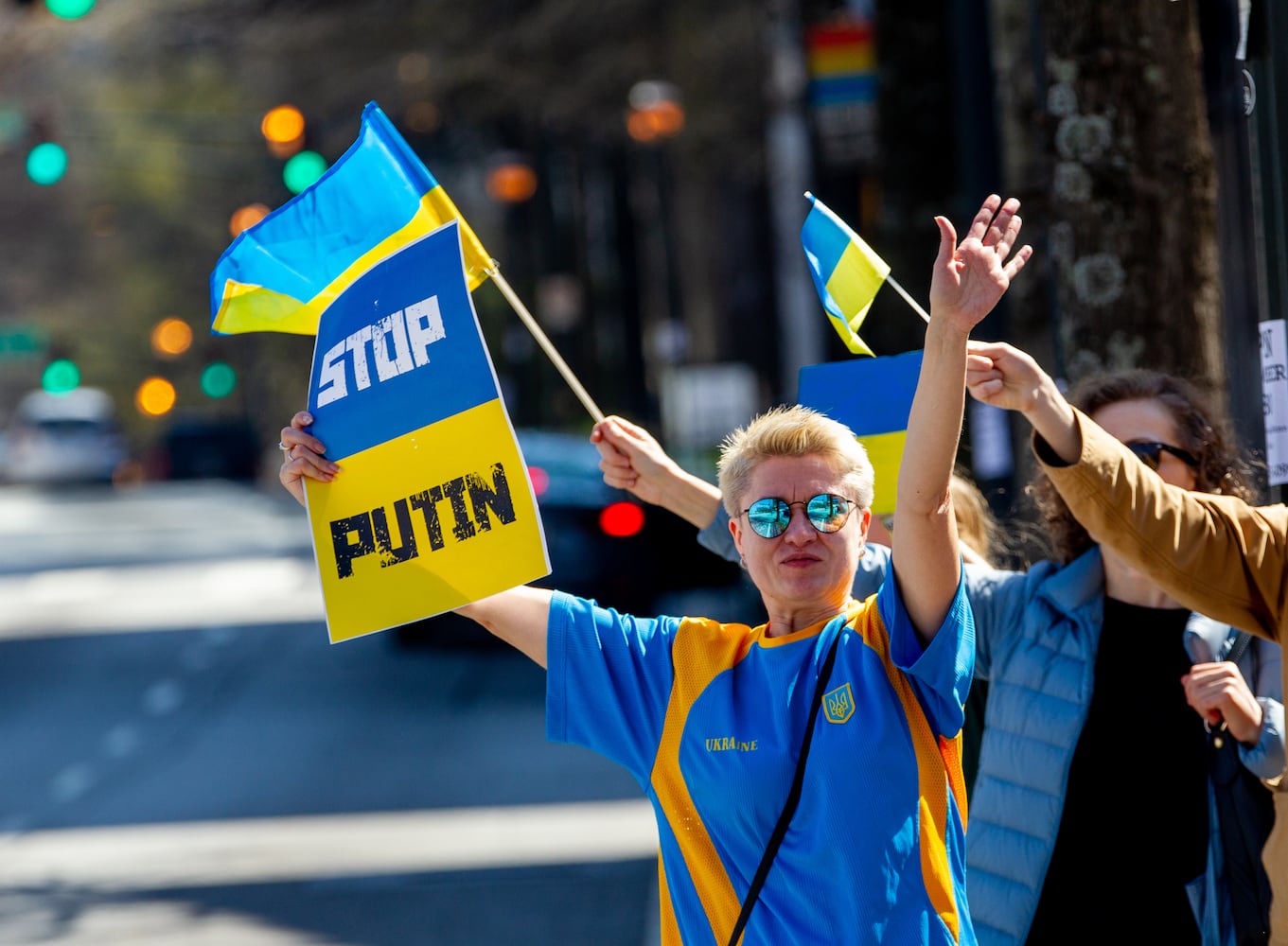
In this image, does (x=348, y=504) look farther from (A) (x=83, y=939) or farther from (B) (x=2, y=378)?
(B) (x=2, y=378)

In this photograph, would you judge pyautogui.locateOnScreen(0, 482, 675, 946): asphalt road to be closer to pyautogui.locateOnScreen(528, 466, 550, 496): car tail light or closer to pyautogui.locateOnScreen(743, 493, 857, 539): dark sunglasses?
pyautogui.locateOnScreen(528, 466, 550, 496): car tail light

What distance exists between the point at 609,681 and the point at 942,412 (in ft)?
2.40

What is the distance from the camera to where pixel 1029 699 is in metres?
3.51

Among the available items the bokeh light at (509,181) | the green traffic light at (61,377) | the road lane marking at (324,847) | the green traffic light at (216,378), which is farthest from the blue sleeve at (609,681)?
the bokeh light at (509,181)

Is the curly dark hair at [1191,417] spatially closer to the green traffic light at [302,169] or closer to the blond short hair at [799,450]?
the blond short hair at [799,450]

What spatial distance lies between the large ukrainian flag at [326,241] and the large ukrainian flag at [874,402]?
736 millimetres

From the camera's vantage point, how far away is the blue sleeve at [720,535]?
381 cm

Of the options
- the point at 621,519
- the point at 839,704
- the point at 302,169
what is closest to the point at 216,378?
the point at 302,169

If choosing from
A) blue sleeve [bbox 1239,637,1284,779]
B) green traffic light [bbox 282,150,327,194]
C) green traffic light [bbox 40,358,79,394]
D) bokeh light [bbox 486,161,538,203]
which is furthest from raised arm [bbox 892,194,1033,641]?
bokeh light [bbox 486,161,538,203]

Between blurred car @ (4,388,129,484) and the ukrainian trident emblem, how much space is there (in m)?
45.3

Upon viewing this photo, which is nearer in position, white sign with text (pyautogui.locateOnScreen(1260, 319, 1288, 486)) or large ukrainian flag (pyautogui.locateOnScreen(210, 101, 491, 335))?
white sign with text (pyautogui.locateOnScreen(1260, 319, 1288, 486))

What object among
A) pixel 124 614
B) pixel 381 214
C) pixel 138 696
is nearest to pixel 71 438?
pixel 124 614

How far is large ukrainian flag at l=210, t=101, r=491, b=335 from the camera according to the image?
3.94 meters

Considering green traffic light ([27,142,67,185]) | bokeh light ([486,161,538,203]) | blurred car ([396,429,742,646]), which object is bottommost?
blurred car ([396,429,742,646])
